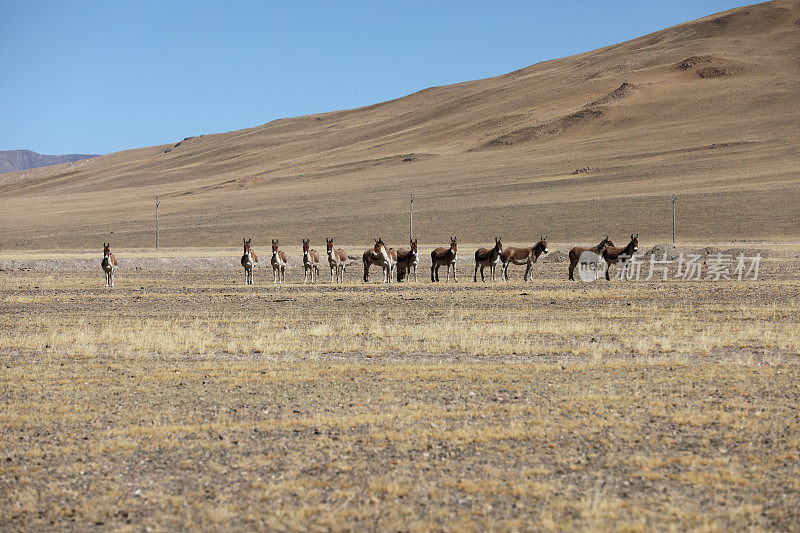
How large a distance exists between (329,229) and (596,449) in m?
70.4

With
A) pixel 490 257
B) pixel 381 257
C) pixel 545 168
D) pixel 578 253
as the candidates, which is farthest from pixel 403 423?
pixel 545 168

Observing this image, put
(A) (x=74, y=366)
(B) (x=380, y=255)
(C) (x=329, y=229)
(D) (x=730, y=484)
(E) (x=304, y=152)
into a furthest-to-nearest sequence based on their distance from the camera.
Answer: (E) (x=304, y=152) → (C) (x=329, y=229) → (B) (x=380, y=255) → (A) (x=74, y=366) → (D) (x=730, y=484)

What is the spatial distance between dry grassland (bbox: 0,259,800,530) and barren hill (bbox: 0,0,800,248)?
5236 centimetres

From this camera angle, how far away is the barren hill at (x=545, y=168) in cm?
7419

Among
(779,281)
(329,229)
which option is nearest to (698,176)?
(329,229)

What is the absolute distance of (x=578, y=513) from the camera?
704 cm

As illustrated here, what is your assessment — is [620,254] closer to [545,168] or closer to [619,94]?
[545,168]

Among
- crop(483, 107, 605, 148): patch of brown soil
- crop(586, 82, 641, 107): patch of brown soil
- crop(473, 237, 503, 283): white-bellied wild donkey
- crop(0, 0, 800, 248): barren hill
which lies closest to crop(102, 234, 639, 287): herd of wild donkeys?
crop(473, 237, 503, 283): white-bellied wild donkey

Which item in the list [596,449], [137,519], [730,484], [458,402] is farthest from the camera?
[458,402]

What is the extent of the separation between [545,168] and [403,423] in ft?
308

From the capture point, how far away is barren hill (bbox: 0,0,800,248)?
74.2 m

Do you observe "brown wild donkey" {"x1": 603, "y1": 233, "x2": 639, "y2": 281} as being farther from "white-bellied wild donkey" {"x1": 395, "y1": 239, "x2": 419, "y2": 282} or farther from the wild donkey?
"white-bellied wild donkey" {"x1": 395, "y1": 239, "x2": 419, "y2": 282}

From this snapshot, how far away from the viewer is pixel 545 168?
101312 millimetres

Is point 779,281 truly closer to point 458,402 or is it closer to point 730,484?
point 458,402
